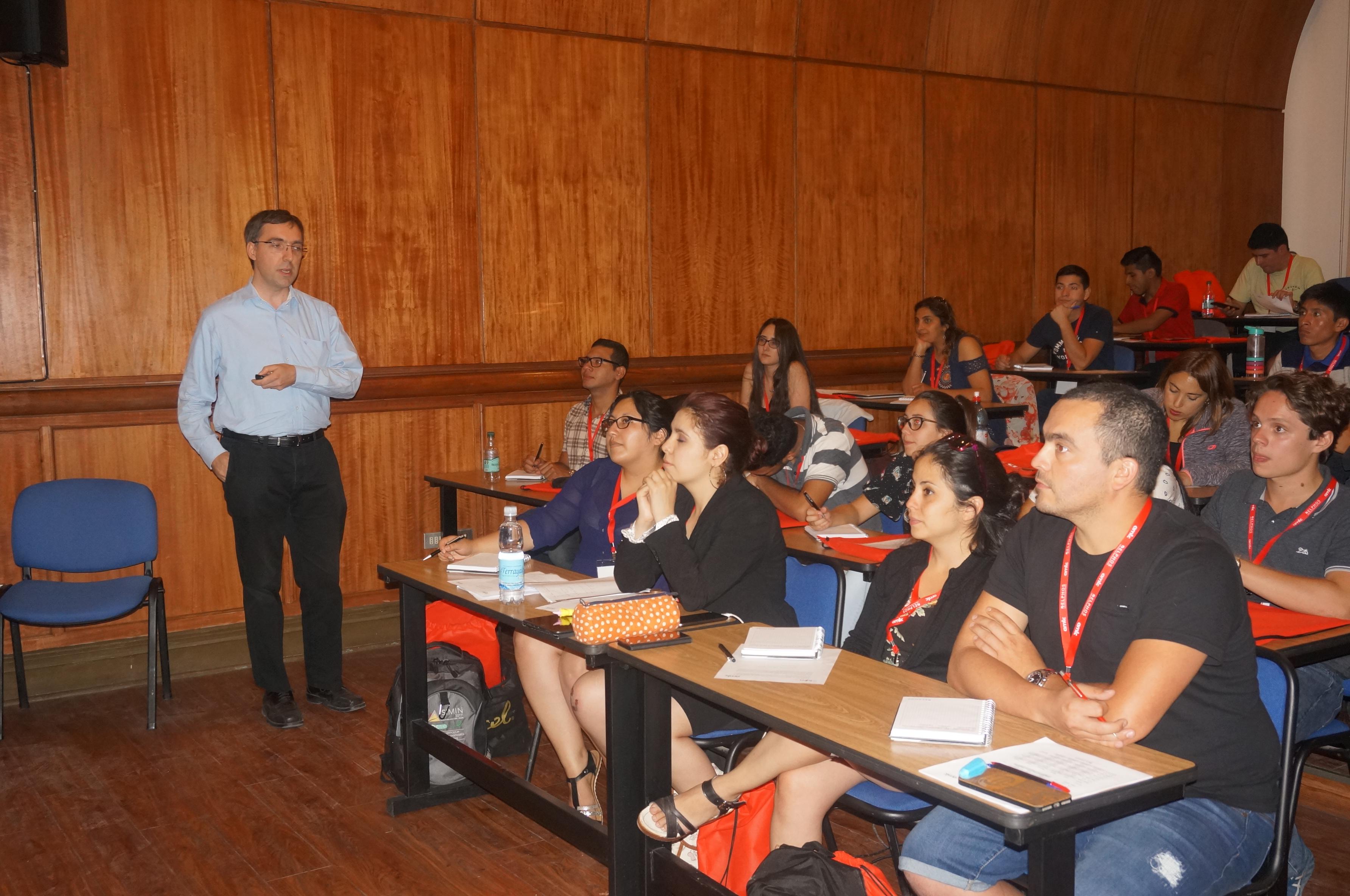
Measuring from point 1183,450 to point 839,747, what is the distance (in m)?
3.42

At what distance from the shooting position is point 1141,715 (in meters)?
1.98

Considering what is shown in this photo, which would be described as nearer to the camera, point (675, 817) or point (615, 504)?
point (675, 817)

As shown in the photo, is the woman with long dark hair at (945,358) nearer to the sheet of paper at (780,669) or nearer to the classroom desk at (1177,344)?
the classroom desk at (1177,344)

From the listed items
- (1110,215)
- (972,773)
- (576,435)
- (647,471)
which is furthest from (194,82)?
(1110,215)

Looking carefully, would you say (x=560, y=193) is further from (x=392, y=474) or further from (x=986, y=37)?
(x=986, y=37)

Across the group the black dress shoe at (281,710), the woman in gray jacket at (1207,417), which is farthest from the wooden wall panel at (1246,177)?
the black dress shoe at (281,710)

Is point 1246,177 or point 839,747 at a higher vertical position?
point 1246,177

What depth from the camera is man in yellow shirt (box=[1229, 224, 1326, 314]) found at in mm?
8156

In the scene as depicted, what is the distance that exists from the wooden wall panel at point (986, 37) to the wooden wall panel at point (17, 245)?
5048 millimetres

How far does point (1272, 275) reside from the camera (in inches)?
332

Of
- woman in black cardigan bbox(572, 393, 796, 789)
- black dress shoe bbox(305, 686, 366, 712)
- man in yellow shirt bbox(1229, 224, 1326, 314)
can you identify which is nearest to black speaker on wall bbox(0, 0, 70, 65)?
black dress shoe bbox(305, 686, 366, 712)

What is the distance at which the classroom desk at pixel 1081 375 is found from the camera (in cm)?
674

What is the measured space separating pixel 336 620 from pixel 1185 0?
285 inches

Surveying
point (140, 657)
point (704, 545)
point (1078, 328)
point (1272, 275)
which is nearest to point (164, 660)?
point (140, 657)
